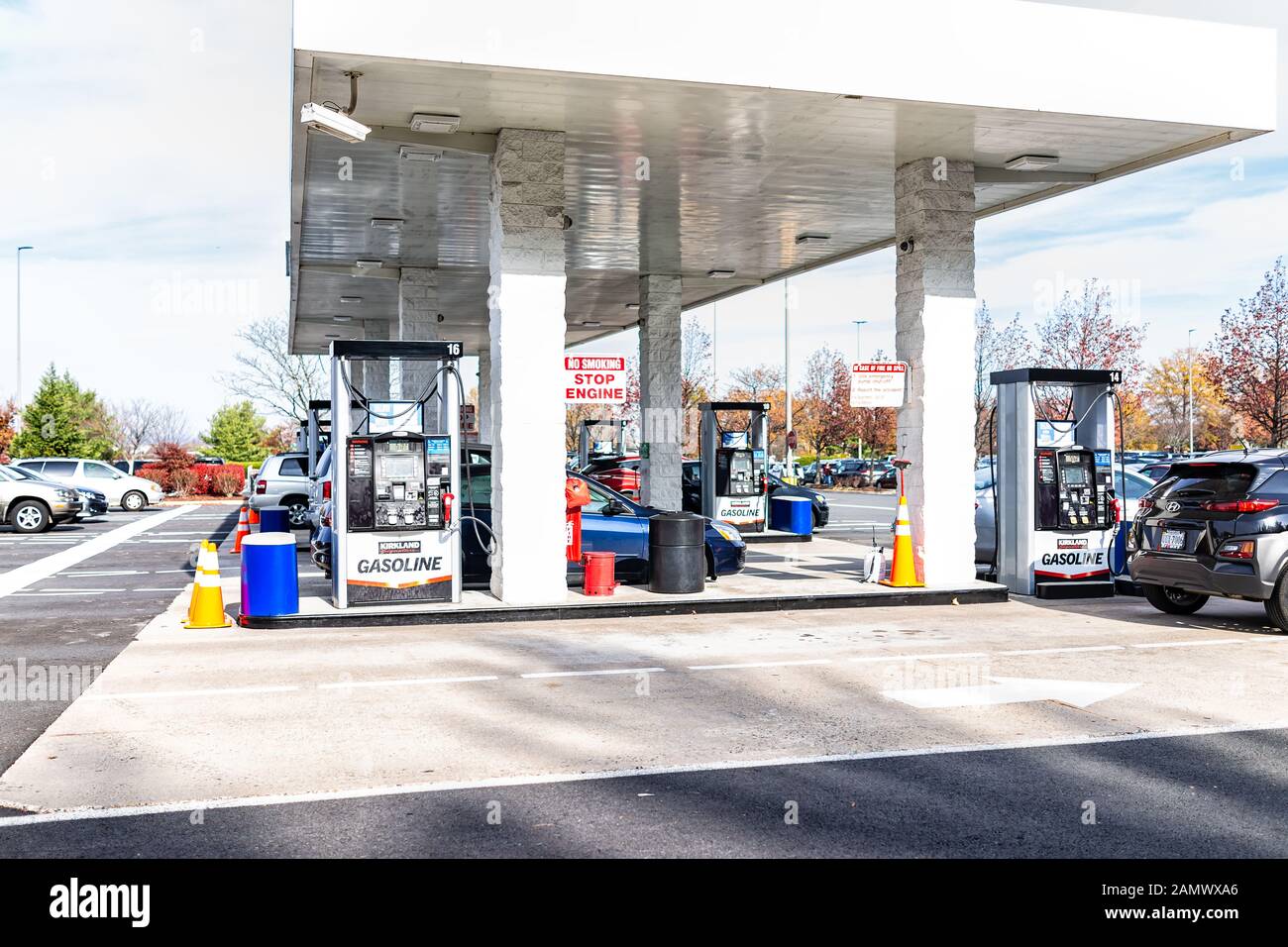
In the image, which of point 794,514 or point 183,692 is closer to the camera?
point 183,692

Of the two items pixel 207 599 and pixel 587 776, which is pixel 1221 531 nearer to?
pixel 587 776

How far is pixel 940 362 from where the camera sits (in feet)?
44.3

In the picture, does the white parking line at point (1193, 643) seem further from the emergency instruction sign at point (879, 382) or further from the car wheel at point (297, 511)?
the car wheel at point (297, 511)

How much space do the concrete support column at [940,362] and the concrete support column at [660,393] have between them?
910cm

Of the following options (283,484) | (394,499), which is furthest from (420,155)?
(283,484)

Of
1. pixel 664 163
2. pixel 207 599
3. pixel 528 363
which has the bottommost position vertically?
pixel 207 599

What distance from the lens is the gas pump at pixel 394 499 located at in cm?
1167

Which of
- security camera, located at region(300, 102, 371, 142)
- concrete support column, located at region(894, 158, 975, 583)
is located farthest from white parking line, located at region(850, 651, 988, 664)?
security camera, located at region(300, 102, 371, 142)

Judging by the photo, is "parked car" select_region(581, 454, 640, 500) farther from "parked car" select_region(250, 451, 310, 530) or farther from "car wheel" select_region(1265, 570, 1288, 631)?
"car wheel" select_region(1265, 570, 1288, 631)

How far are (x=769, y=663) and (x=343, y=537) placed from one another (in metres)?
4.83

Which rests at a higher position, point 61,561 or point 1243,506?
point 1243,506

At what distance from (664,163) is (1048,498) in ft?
20.7

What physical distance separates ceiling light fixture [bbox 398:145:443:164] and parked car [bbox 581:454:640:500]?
12400mm
